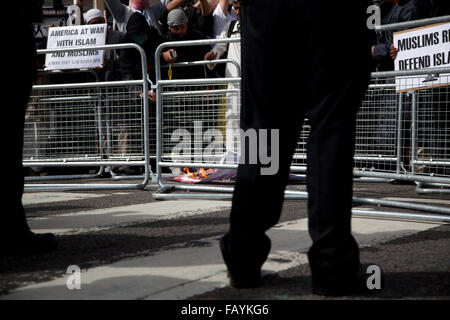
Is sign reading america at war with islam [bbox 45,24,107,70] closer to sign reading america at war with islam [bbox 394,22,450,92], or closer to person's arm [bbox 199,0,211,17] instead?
person's arm [bbox 199,0,211,17]

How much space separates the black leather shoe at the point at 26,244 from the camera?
11.6 feet

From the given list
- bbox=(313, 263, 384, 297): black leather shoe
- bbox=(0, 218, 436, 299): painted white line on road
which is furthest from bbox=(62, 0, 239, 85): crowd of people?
bbox=(313, 263, 384, 297): black leather shoe

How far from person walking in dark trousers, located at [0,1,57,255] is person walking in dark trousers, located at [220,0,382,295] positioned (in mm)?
1364

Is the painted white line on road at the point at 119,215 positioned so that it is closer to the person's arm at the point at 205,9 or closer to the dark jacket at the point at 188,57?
the dark jacket at the point at 188,57

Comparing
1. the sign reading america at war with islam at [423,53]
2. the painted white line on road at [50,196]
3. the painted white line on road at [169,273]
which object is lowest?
the painted white line on road at [169,273]

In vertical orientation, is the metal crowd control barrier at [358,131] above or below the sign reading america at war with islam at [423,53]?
below

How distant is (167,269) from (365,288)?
39.5 inches

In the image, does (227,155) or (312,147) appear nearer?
(312,147)

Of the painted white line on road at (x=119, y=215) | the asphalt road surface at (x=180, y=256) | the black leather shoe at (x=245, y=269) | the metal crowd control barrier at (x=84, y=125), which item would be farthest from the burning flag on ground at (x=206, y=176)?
the black leather shoe at (x=245, y=269)

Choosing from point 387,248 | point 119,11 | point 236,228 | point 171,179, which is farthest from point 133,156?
point 236,228

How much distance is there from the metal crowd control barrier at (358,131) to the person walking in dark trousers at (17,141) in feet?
8.29

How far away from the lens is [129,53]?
8.17 metres

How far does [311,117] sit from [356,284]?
74 cm
